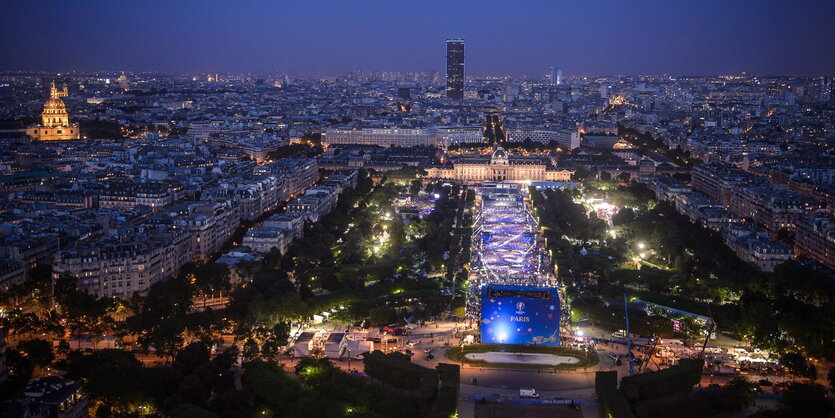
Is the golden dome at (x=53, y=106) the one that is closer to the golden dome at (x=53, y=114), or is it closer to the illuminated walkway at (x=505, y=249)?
the golden dome at (x=53, y=114)

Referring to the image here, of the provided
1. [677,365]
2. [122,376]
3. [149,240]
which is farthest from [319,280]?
[677,365]

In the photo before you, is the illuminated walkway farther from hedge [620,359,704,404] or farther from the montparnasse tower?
the montparnasse tower

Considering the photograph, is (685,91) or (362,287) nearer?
(362,287)

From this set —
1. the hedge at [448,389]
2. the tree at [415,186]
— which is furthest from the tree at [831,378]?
the tree at [415,186]

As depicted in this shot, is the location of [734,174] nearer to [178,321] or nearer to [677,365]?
[677,365]

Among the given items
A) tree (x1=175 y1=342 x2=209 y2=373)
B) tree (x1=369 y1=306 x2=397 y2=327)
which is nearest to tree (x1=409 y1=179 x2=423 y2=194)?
tree (x1=369 y1=306 x2=397 y2=327)
